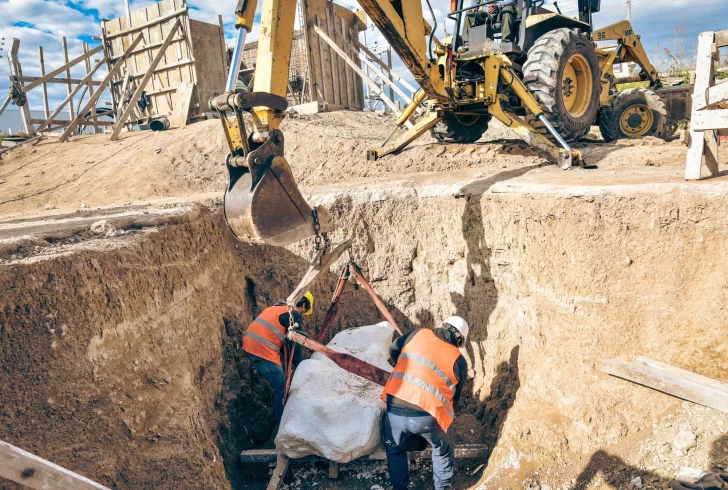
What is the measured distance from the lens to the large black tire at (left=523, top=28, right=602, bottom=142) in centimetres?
666

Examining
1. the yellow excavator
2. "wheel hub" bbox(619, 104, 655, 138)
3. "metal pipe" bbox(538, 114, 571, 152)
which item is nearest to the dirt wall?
"metal pipe" bbox(538, 114, 571, 152)

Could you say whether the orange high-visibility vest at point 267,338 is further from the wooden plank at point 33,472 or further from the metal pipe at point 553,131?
the metal pipe at point 553,131

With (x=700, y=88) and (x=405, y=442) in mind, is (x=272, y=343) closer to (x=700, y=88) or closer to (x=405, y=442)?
(x=405, y=442)

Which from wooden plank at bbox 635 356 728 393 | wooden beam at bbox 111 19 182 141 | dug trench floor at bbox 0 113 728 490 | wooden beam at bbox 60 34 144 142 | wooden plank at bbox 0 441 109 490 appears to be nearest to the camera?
wooden plank at bbox 0 441 109 490

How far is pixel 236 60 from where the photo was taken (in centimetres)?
341

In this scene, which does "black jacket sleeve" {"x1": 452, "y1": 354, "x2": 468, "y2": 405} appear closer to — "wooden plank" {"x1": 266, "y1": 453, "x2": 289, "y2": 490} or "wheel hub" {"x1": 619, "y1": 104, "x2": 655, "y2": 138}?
"wooden plank" {"x1": 266, "y1": 453, "x2": 289, "y2": 490}

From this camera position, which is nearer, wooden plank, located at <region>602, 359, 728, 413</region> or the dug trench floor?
the dug trench floor

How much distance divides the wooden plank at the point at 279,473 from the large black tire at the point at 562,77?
5.23m

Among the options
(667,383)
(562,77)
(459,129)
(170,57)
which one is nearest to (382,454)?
(667,383)

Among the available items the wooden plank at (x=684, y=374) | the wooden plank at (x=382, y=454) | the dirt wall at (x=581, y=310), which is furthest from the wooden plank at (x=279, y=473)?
the wooden plank at (x=684, y=374)

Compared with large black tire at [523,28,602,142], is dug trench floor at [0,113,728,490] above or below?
below

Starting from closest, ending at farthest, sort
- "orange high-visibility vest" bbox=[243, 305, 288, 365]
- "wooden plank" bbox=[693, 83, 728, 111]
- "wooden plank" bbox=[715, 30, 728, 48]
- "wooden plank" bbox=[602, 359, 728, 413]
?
"wooden plank" bbox=[602, 359, 728, 413] < "wooden plank" bbox=[693, 83, 728, 111] < "wooden plank" bbox=[715, 30, 728, 48] < "orange high-visibility vest" bbox=[243, 305, 288, 365]

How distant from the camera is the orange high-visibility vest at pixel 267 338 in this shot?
5094 mm

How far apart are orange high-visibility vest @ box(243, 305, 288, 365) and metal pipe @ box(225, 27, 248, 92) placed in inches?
97.9
